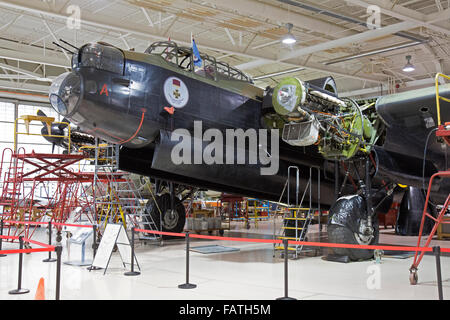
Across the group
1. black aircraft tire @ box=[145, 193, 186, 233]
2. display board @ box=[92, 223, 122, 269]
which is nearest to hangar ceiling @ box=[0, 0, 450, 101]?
black aircraft tire @ box=[145, 193, 186, 233]

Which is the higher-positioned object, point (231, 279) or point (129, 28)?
point (129, 28)

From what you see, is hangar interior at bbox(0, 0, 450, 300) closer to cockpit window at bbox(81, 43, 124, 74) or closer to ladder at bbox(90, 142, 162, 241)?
cockpit window at bbox(81, 43, 124, 74)

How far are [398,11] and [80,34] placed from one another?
1438cm

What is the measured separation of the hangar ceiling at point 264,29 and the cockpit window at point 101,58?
6.15 metres

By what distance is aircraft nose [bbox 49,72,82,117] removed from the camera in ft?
26.0

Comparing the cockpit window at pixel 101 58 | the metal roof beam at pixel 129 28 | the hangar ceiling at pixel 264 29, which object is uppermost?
the hangar ceiling at pixel 264 29

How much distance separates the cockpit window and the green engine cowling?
3.31m

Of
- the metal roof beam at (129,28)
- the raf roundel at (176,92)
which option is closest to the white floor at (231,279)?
the raf roundel at (176,92)

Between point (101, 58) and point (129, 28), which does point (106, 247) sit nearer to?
point (101, 58)

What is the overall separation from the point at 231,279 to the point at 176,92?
3.92 metres

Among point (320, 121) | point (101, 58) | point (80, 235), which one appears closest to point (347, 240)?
point (320, 121)

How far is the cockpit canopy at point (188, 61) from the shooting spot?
31.3ft

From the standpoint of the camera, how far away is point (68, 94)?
795cm

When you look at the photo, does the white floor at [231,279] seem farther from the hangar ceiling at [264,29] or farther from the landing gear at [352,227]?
the hangar ceiling at [264,29]
